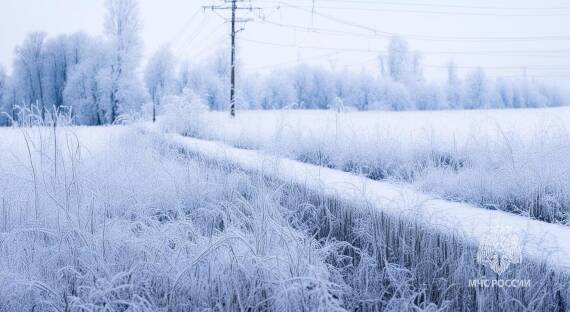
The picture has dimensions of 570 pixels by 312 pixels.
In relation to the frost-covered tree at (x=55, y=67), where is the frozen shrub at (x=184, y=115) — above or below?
below

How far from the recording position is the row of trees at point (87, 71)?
84.1ft

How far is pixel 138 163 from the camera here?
498 centimetres

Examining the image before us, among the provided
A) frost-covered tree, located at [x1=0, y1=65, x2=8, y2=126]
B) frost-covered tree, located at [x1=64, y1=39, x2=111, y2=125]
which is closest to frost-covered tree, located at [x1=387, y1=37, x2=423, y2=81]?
frost-covered tree, located at [x1=64, y1=39, x2=111, y2=125]

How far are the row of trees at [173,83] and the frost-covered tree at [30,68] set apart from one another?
6 cm

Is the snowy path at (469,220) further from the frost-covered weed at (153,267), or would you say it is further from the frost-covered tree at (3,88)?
the frost-covered tree at (3,88)

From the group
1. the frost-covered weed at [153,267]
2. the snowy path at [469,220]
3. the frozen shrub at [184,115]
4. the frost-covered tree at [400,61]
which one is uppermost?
the frost-covered tree at [400,61]

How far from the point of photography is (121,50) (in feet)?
83.4

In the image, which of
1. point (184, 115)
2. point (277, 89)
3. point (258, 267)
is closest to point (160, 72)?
point (277, 89)

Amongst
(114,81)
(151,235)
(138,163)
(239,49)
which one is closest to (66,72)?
A: (114,81)

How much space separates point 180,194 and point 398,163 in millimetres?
2768

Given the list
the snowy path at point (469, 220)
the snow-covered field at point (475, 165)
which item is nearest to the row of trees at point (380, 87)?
the snow-covered field at point (475, 165)

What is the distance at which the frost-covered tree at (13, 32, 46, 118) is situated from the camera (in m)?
29.9

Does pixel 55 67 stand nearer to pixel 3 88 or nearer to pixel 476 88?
pixel 3 88

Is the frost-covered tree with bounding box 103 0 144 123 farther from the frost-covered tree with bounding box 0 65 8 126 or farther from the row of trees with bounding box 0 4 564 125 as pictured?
the frost-covered tree with bounding box 0 65 8 126
